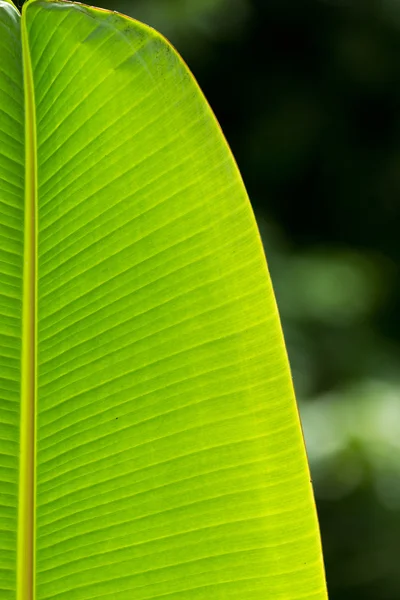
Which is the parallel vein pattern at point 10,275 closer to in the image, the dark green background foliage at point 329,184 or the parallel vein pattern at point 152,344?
the parallel vein pattern at point 152,344

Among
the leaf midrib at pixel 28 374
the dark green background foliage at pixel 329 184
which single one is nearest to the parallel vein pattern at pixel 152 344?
the leaf midrib at pixel 28 374

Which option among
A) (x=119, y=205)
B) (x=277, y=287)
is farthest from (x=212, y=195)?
(x=277, y=287)

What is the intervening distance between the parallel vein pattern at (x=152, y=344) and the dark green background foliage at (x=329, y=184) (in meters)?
1.26

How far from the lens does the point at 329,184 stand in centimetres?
215

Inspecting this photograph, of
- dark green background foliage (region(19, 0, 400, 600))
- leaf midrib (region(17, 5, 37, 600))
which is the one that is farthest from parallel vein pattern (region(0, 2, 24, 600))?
dark green background foliage (region(19, 0, 400, 600))

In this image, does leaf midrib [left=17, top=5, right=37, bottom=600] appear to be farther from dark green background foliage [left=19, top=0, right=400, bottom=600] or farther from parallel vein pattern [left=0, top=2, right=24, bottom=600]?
dark green background foliage [left=19, top=0, right=400, bottom=600]

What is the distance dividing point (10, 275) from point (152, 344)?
0.21 feet

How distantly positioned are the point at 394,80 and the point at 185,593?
6.78 ft

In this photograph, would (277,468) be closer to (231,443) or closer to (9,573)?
(231,443)

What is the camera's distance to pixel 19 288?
0.33 m

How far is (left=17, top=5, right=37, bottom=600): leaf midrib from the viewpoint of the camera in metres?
0.32

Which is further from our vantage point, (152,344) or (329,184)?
(329,184)

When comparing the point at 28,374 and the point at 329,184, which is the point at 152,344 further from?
the point at 329,184

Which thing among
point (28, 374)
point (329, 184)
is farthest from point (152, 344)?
point (329, 184)
